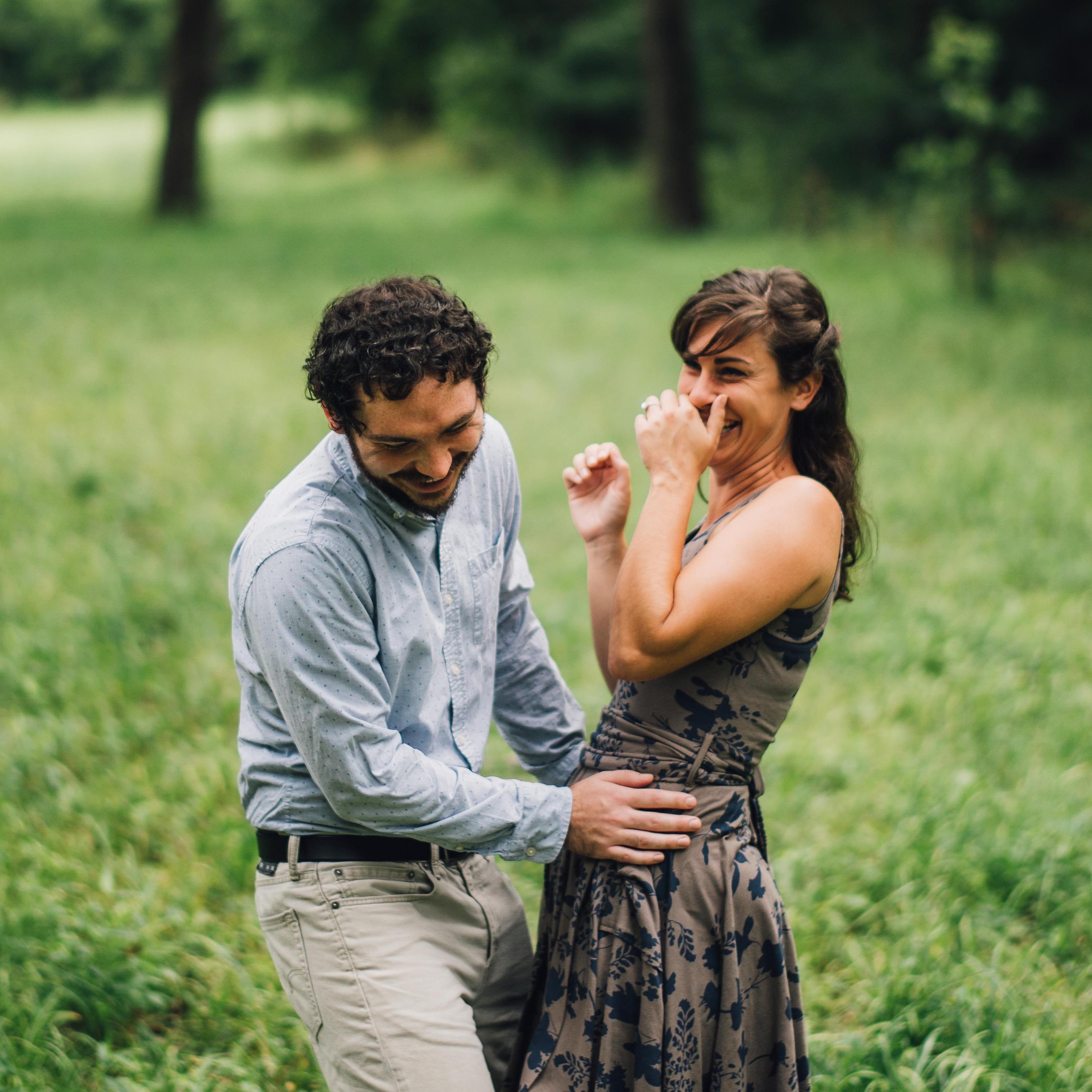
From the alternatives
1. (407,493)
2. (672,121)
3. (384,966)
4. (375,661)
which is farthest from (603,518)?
(672,121)

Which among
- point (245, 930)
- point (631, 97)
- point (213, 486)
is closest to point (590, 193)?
point (631, 97)

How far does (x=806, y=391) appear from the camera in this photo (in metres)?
2.13

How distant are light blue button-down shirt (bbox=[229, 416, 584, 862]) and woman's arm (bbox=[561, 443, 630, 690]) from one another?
158 millimetres

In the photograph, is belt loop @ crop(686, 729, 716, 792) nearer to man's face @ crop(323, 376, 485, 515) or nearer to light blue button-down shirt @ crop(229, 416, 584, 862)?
light blue button-down shirt @ crop(229, 416, 584, 862)

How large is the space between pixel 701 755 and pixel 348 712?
0.65 m

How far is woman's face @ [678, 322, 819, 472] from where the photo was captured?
209 cm

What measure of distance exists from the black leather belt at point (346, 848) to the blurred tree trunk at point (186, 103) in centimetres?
1786

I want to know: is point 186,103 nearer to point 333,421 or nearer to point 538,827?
point 333,421

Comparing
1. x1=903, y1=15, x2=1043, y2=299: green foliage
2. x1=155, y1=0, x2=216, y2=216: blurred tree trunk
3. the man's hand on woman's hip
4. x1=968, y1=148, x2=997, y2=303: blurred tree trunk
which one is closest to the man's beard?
the man's hand on woman's hip

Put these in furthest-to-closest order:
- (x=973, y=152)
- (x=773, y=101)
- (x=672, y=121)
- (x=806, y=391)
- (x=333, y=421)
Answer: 1. (x=773, y=101)
2. (x=672, y=121)
3. (x=973, y=152)
4. (x=806, y=391)
5. (x=333, y=421)

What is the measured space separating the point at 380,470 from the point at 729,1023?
45.5 inches

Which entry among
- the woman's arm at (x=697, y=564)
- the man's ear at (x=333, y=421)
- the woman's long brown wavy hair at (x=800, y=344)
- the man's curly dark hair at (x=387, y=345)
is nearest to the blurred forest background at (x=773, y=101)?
the woman's long brown wavy hair at (x=800, y=344)

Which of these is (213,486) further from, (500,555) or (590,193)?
(590,193)

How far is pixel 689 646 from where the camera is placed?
193 centimetres
